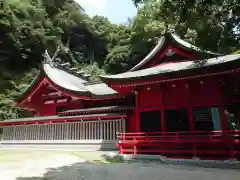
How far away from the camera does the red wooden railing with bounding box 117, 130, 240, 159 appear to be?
948cm

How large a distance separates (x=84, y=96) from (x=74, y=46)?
154 ft

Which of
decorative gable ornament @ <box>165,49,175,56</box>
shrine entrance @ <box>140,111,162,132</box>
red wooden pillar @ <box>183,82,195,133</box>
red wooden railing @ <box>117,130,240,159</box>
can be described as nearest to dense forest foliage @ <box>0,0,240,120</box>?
decorative gable ornament @ <box>165,49,175,56</box>

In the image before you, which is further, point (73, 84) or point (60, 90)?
point (73, 84)

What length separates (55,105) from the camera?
62.7ft

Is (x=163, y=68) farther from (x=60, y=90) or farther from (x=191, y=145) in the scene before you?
(x=60, y=90)

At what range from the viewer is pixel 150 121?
41.2ft

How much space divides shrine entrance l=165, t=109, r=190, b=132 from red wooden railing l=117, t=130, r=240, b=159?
0.55 m

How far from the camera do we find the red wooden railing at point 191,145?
31.1 feet

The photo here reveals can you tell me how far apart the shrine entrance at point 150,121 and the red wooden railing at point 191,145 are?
64 centimetres

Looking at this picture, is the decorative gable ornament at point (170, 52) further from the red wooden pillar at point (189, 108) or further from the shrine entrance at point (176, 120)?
the shrine entrance at point (176, 120)

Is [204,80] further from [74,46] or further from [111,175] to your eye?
[74,46]

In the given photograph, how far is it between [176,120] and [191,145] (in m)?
1.76

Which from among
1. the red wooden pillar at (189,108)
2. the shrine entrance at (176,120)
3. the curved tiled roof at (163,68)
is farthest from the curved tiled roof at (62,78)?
the red wooden pillar at (189,108)

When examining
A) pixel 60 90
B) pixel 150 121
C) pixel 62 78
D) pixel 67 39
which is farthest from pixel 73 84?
pixel 67 39
